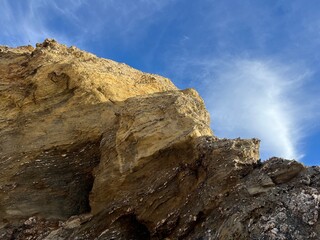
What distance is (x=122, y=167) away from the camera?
20812 mm

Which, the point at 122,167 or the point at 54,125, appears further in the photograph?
the point at 54,125

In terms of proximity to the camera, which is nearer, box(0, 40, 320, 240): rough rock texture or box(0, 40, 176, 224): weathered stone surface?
box(0, 40, 320, 240): rough rock texture

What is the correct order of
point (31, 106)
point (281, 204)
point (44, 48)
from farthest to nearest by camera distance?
point (44, 48) < point (31, 106) < point (281, 204)

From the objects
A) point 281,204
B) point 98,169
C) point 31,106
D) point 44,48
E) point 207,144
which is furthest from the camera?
point 44,48

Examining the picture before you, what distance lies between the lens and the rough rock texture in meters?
16.8

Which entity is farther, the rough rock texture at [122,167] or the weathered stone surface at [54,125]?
the weathered stone surface at [54,125]

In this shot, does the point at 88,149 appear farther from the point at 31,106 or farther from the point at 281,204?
the point at 281,204

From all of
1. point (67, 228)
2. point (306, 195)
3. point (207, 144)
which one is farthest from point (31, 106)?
point (306, 195)

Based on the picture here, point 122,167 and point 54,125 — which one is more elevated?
point 54,125

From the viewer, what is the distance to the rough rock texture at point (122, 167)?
661 inches

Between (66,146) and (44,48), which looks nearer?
(66,146)

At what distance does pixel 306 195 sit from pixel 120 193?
8.04 metres

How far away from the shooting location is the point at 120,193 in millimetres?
20422

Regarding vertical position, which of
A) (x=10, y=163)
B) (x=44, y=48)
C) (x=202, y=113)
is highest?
(x=44, y=48)
